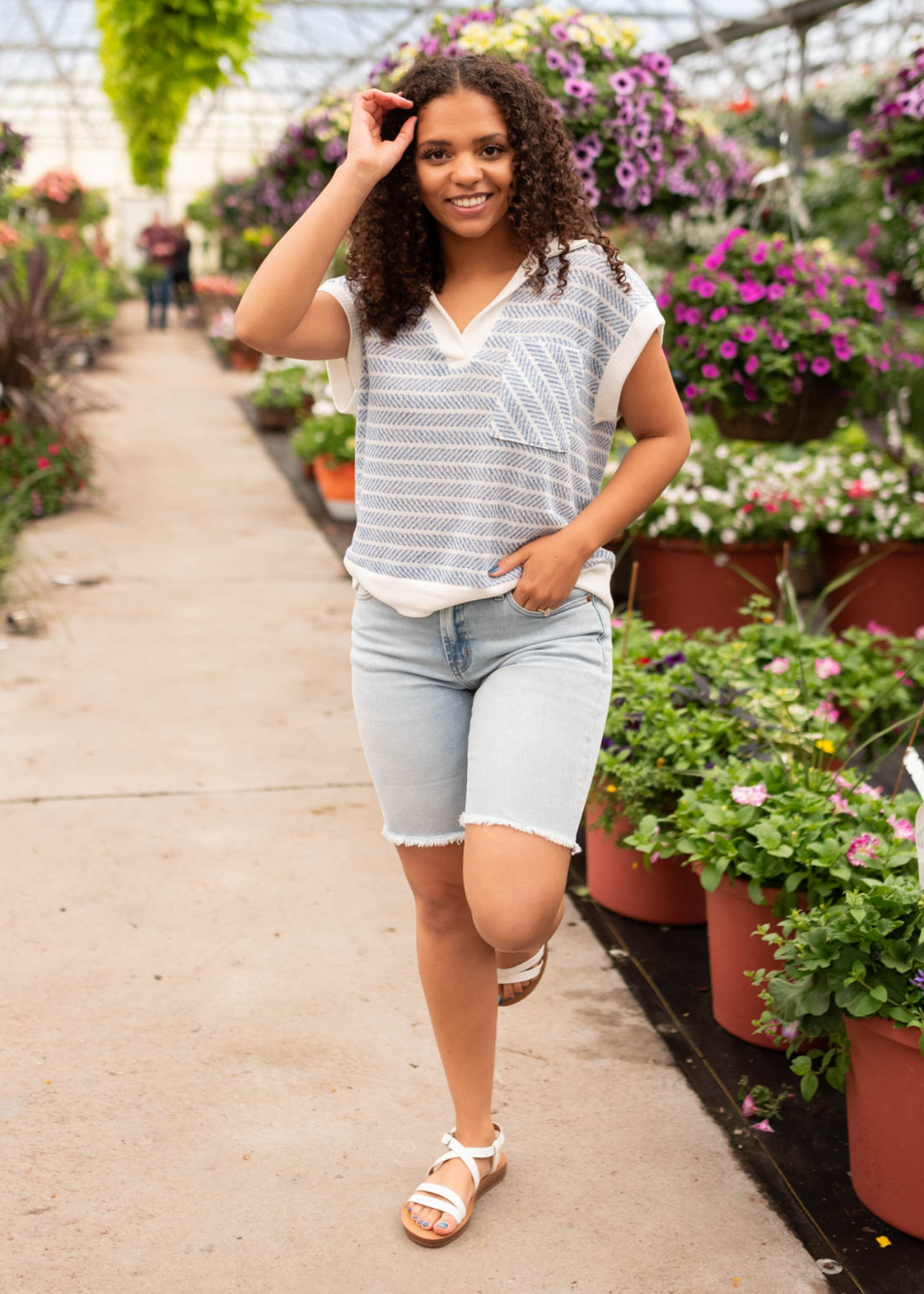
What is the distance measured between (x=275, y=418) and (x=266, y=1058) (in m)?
7.59

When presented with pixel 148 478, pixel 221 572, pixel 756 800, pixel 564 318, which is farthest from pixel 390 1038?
pixel 148 478

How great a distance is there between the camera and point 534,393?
1581mm

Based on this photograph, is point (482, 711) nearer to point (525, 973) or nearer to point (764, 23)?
point (525, 973)

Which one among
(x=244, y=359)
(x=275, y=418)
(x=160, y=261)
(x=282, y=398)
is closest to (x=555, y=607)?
(x=282, y=398)

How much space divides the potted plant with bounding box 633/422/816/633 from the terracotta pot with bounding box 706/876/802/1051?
6.87 ft

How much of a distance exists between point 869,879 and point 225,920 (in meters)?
1.40

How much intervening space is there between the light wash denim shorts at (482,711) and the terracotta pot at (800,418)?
2144 mm

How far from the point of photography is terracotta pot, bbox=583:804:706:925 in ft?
8.69

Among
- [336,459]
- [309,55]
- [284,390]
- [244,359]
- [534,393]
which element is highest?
[309,55]

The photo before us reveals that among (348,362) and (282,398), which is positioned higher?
(348,362)

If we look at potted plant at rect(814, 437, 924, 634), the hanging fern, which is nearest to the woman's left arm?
the hanging fern

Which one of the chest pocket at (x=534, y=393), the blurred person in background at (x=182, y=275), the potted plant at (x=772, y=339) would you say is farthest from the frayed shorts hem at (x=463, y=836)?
the blurred person in background at (x=182, y=275)

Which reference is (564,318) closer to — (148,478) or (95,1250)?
(95,1250)

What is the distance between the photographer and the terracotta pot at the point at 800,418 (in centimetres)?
363
